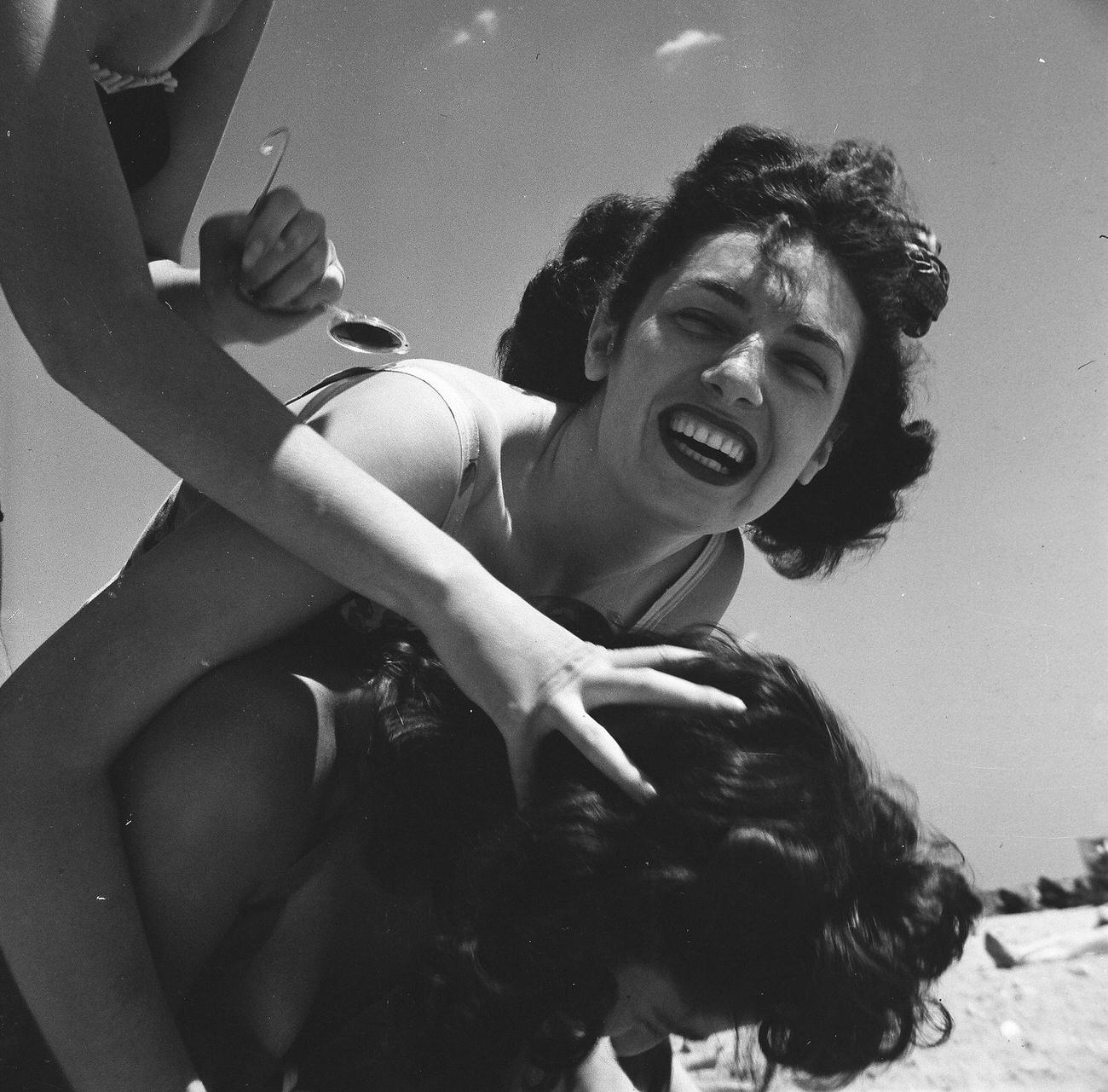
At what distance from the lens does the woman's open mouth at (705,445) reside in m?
1.40

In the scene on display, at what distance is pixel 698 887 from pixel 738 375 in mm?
660

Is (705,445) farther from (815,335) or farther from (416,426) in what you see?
(416,426)

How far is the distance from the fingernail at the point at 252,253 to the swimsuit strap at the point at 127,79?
227 millimetres

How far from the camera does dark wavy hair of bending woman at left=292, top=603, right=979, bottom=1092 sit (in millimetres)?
997

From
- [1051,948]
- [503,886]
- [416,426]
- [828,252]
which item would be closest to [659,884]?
[503,886]

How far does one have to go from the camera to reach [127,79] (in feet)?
4.04

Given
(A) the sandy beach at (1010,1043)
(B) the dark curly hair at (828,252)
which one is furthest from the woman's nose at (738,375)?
(A) the sandy beach at (1010,1043)

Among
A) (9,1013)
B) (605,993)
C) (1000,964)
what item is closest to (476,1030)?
(605,993)

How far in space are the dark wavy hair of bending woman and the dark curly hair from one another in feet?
2.28

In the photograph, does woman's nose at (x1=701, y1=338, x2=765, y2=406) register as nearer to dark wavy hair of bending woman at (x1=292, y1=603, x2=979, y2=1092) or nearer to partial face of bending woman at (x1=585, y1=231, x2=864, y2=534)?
partial face of bending woman at (x1=585, y1=231, x2=864, y2=534)

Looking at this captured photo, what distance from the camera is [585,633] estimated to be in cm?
120

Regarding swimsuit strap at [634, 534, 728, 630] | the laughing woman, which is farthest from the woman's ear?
swimsuit strap at [634, 534, 728, 630]

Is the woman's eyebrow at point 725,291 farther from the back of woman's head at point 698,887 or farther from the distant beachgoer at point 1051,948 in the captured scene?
the distant beachgoer at point 1051,948

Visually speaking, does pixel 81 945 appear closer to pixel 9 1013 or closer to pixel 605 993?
pixel 9 1013
